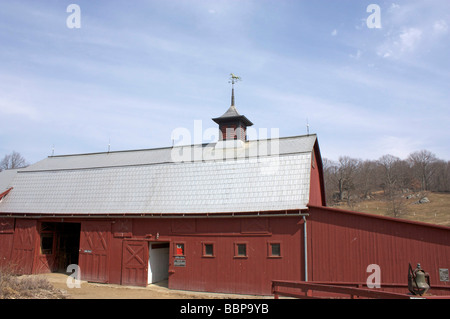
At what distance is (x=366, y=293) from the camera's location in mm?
9500

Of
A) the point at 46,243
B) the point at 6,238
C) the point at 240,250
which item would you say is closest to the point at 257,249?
the point at 240,250

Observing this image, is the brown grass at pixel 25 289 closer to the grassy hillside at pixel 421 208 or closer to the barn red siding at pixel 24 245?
the barn red siding at pixel 24 245

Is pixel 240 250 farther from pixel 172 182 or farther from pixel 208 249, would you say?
pixel 172 182

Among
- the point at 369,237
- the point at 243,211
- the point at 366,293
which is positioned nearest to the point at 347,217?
the point at 369,237

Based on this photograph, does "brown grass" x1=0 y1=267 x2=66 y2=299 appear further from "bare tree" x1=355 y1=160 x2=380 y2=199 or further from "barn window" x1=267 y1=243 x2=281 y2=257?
"bare tree" x1=355 y1=160 x2=380 y2=199

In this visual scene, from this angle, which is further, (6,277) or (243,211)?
(243,211)

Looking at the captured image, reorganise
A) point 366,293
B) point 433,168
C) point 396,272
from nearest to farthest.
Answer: point 366,293 < point 396,272 < point 433,168

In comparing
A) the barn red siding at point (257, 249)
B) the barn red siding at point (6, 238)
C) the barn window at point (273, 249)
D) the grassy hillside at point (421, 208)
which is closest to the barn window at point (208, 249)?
the barn red siding at point (257, 249)

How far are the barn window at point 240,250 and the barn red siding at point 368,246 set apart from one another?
9.68 feet

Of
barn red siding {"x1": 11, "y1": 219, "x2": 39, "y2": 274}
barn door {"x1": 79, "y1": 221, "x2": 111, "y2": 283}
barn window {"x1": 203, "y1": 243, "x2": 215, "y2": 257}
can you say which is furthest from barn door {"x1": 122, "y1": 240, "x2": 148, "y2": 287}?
barn red siding {"x1": 11, "y1": 219, "x2": 39, "y2": 274}

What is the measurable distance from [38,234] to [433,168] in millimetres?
82410

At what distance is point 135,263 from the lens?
18438 millimetres

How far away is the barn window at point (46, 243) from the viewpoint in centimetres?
2195
